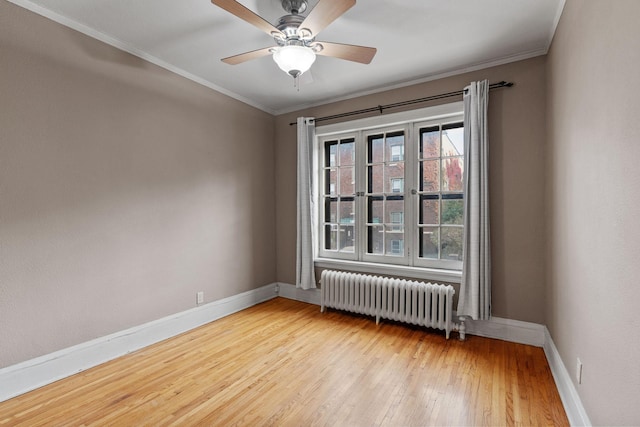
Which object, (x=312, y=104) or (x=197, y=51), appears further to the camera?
(x=312, y=104)

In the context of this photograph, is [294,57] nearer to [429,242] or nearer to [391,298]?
[429,242]

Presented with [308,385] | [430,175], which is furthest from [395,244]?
[308,385]

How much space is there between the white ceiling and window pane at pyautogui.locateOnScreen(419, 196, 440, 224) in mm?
1363

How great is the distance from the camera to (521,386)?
2.18m

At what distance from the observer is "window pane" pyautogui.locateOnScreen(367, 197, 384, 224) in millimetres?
3779

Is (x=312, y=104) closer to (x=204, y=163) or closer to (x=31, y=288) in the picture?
(x=204, y=163)

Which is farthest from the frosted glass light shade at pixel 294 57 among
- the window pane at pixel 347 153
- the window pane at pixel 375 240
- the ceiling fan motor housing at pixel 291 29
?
the window pane at pixel 375 240

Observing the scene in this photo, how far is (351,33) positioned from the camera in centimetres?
254

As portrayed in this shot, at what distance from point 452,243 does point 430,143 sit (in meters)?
1.16

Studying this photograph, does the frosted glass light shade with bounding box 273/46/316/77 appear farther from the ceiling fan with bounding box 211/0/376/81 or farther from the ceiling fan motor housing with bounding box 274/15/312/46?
the ceiling fan motor housing with bounding box 274/15/312/46

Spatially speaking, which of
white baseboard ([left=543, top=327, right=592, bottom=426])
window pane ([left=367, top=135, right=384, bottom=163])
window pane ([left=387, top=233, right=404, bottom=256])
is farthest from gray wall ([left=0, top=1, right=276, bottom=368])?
white baseboard ([left=543, top=327, right=592, bottom=426])

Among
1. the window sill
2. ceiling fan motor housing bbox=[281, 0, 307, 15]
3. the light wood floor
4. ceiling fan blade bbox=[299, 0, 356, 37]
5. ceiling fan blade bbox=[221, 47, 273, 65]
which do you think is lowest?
the light wood floor

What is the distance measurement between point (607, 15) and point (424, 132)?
6.99 feet

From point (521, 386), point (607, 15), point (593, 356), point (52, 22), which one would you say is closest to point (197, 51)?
point (52, 22)
